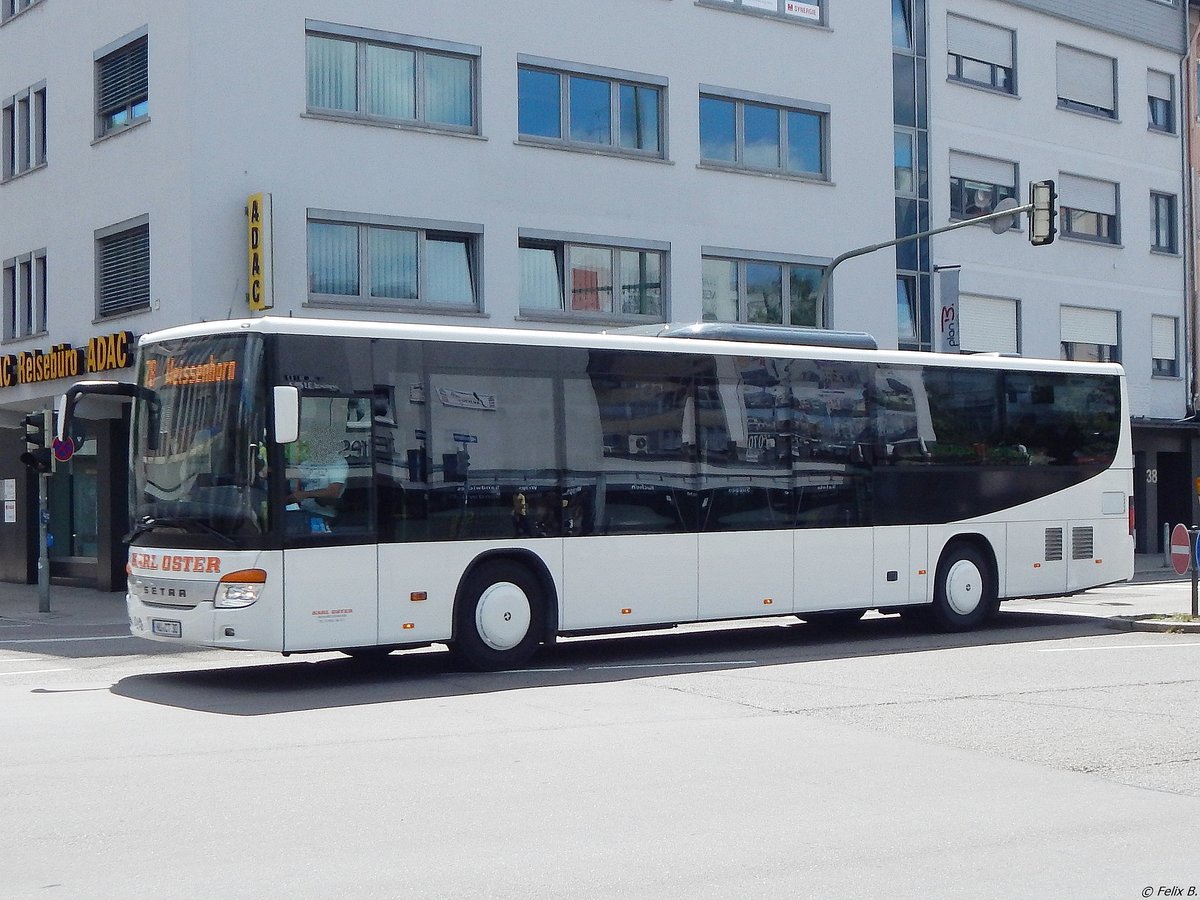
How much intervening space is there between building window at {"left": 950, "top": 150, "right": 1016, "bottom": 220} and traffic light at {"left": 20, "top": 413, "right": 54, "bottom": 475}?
2023cm

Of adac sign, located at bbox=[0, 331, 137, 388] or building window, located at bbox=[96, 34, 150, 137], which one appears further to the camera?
building window, located at bbox=[96, 34, 150, 137]

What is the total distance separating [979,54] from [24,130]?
811 inches

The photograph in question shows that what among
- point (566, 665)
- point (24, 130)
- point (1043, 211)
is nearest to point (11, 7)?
point (24, 130)

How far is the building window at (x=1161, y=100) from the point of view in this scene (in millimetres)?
38438

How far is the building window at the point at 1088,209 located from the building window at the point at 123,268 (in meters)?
21.8

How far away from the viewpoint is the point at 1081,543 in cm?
1819

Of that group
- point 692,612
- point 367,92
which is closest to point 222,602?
point 692,612

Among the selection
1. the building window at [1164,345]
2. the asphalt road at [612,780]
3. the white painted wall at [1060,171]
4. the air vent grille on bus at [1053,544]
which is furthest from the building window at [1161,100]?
the asphalt road at [612,780]

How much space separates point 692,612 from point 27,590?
686 inches

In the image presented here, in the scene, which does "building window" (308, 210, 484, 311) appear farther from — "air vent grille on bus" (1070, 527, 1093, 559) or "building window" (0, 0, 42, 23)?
"air vent grille on bus" (1070, 527, 1093, 559)

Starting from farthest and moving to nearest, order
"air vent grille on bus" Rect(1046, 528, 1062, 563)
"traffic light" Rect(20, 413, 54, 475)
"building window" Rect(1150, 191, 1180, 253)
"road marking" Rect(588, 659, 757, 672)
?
"building window" Rect(1150, 191, 1180, 253) < "traffic light" Rect(20, 413, 54, 475) < "air vent grille on bus" Rect(1046, 528, 1062, 563) < "road marking" Rect(588, 659, 757, 672)

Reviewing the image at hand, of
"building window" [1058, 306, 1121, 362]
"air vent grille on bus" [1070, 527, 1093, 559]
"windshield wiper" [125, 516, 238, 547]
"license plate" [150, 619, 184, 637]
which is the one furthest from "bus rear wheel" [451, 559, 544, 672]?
"building window" [1058, 306, 1121, 362]

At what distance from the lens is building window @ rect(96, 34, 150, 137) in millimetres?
24375

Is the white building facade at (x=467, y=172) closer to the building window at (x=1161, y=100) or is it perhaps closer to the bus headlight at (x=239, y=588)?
the building window at (x=1161, y=100)
